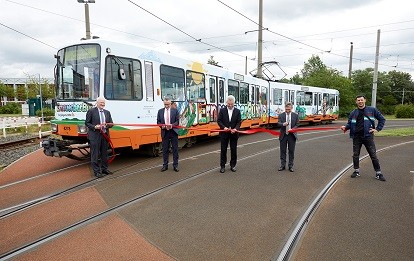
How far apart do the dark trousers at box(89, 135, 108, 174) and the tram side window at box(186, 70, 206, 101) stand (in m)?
4.31

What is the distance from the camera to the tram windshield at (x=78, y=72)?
7.85 meters

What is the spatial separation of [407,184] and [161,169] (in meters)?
5.57

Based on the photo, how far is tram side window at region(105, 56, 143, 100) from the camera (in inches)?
312

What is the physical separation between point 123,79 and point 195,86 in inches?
150

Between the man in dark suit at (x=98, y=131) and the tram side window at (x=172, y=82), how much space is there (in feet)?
8.40

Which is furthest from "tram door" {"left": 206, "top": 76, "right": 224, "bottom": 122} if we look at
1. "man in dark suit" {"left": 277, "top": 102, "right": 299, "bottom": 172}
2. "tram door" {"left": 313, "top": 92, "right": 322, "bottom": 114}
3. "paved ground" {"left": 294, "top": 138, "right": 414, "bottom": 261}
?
"tram door" {"left": 313, "top": 92, "right": 322, "bottom": 114}

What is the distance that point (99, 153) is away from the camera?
25.0ft

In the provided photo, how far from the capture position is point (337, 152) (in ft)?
35.6

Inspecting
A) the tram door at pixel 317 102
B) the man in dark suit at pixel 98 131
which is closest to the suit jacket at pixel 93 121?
the man in dark suit at pixel 98 131

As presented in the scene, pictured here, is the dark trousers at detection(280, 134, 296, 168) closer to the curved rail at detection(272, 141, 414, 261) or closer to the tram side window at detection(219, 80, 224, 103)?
the curved rail at detection(272, 141, 414, 261)

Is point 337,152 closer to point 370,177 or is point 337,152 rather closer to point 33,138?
point 370,177

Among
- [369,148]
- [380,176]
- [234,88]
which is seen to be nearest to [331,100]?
[234,88]

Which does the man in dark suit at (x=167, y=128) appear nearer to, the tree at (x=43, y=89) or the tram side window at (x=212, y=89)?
the tram side window at (x=212, y=89)

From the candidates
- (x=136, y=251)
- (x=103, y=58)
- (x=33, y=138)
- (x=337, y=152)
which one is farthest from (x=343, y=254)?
(x=33, y=138)
